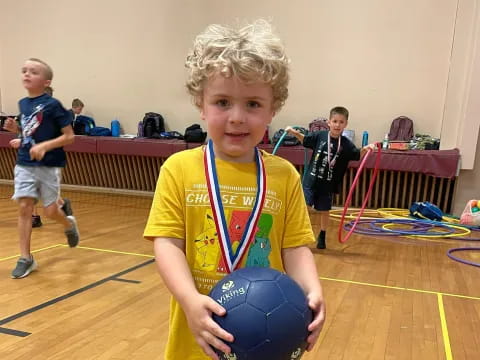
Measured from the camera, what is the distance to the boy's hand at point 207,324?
1104mm

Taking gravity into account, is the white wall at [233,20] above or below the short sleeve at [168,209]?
above

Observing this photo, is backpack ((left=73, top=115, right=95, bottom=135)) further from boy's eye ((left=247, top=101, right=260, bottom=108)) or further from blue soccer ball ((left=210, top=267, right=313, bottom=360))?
blue soccer ball ((left=210, top=267, right=313, bottom=360))

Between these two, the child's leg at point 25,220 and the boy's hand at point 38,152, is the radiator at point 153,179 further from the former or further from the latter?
the boy's hand at point 38,152

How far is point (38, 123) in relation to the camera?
386 cm

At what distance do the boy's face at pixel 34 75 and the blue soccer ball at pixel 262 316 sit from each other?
321 cm

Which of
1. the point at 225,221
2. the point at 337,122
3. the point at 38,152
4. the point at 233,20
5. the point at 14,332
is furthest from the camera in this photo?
the point at 233,20

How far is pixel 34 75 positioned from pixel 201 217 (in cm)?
305

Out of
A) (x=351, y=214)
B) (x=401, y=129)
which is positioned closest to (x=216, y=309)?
(x=351, y=214)

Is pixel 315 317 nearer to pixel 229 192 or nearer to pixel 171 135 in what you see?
pixel 229 192

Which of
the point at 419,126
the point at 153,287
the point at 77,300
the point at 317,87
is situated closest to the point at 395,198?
the point at 419,126

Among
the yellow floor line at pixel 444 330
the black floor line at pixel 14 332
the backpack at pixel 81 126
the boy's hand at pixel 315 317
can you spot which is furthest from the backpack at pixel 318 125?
the boy's hand at pixel 315 317

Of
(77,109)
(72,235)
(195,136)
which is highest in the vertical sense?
(77,109)

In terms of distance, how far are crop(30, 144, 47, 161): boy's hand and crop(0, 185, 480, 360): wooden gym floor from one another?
101 cm

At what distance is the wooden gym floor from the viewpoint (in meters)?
2.69
